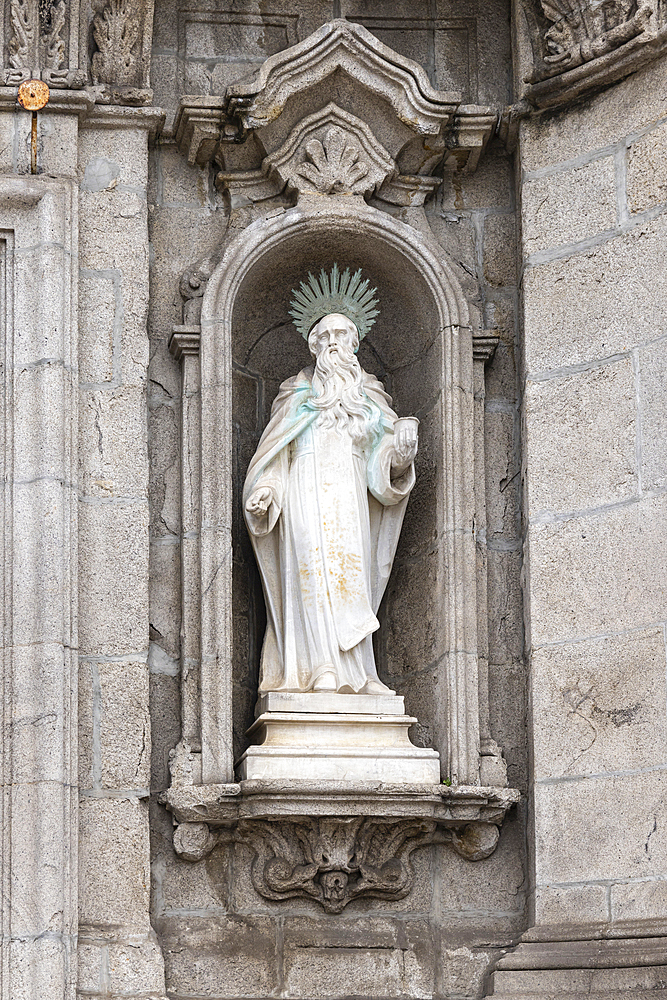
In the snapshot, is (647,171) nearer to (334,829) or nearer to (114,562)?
(114,562)

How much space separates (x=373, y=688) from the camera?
7195mm

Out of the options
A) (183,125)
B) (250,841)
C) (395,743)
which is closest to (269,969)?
(250,841)

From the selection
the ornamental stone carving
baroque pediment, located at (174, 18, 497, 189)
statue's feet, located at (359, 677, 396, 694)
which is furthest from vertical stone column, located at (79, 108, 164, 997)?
statue's feet, located at (359, 677, 396, 694)

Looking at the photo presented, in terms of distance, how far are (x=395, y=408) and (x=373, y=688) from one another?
4.23 ft

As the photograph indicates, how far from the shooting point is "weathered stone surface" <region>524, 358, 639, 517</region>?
7.15 metres

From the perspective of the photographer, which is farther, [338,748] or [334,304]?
[334,304]

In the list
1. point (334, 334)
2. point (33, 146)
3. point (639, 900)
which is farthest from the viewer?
point (334, 334)

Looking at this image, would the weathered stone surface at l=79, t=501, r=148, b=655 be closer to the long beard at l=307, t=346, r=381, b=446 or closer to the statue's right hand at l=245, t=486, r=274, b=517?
the statue's right hand at l=245, t=486, r=274, b=517

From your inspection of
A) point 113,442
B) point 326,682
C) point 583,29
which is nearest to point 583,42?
point 583,29

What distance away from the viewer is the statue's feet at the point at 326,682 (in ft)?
23.3

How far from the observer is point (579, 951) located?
674 centimetres

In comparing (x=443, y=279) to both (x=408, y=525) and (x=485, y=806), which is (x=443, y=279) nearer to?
(x=408, y=525)

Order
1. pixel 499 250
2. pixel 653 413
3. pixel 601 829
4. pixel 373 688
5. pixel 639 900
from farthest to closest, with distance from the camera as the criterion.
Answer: pixel 499 250 < pixel 373 688 < pixel 653 413 < pixel 601 829 < pixel 639 900

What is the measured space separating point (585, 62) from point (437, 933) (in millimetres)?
3298
